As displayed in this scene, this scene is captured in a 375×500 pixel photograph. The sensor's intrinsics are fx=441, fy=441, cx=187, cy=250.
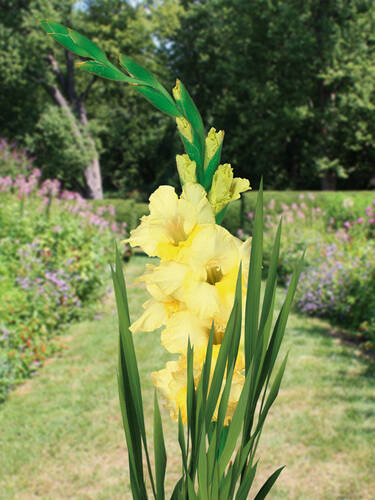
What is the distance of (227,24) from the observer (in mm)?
18062

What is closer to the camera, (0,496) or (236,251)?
(236,251)

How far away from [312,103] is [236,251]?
18.9 meters

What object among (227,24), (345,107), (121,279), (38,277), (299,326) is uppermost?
(227,24)

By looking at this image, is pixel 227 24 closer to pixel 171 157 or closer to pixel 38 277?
pixel 171 157

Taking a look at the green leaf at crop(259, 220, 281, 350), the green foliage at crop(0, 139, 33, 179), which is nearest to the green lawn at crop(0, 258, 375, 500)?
the green leaf at crop(259, 220, 281, 350)

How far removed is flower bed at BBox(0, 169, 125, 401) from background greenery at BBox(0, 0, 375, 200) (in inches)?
392

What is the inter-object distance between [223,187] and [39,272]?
15.9ft

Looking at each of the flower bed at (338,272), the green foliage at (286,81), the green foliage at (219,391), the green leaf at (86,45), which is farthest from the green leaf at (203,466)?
the green foliage at (286,81)

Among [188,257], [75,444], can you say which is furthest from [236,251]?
[75,444]

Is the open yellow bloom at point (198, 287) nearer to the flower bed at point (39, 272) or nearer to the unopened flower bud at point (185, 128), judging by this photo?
the unopened flower bud at point (185, 128)

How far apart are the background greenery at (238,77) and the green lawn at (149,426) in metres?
12.5

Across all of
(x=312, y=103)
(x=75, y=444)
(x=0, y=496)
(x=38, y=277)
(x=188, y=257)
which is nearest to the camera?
(x=188, y=257)

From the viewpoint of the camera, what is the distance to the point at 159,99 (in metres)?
0.70

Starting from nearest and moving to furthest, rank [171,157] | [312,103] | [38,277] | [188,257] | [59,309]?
[188,257]
[38,277]
[59,309]
[312,103]
[171,157]
